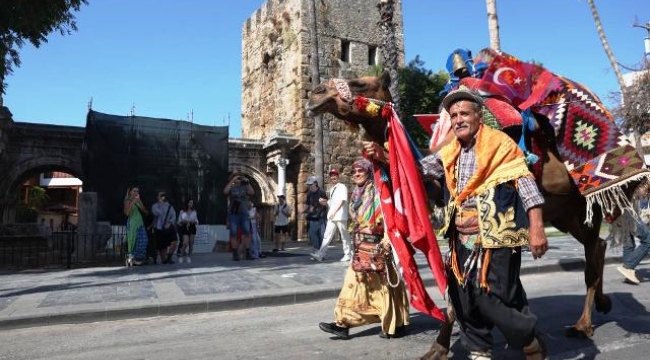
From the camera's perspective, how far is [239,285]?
25.7 feet

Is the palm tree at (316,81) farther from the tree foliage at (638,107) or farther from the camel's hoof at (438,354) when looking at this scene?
the camel's hoof at (438,354)

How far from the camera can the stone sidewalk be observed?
6.06 meters

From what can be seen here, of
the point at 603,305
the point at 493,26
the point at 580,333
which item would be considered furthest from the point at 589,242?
the point at 493,26

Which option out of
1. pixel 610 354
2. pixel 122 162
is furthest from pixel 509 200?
pixel 122 162

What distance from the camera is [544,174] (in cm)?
407

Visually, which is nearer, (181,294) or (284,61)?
(181,294)

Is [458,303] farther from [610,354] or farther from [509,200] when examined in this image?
[610,354]

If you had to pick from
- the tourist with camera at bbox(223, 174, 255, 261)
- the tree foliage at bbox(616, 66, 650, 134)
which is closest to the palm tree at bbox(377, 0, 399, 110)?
the tourist with camera at bbox(223, 174, 255, 261)

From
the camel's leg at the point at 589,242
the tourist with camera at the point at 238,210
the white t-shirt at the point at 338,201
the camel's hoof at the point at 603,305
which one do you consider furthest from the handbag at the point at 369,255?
the tourist with camera at the point at 238,210

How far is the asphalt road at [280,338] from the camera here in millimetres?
4148

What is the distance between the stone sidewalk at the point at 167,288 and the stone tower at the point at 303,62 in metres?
11.2

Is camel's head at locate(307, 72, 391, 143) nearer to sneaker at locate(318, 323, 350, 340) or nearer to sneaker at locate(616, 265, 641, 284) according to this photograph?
sneaker at locate(318, 323, 350, 340)

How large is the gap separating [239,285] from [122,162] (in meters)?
9.60

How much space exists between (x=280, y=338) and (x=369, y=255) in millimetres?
1159
